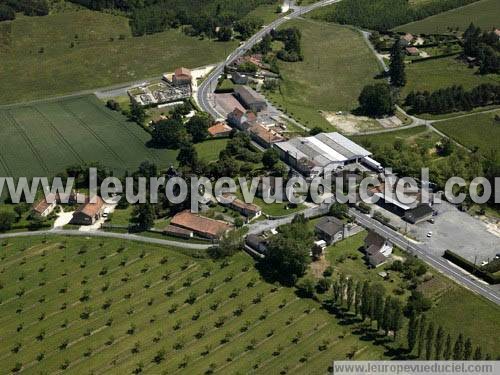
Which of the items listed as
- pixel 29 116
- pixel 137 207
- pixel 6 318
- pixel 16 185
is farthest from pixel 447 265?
pixel 29 116

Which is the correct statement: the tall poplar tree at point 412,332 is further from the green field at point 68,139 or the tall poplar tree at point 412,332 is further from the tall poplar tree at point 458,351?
the green field at point 68,139

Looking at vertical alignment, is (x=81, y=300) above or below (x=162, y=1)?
below

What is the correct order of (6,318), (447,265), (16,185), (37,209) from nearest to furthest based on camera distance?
(6,318)
(447,265)
(37,209)
(16,185)

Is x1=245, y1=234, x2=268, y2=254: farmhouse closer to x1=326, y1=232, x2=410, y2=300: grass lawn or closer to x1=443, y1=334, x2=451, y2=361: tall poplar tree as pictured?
x1=326, y1=232, x2=410, y2=300: grass lawn

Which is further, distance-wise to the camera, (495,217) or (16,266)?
(495,217)

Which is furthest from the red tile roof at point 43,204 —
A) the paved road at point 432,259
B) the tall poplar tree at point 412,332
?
the tall poplar tree at point 412,332

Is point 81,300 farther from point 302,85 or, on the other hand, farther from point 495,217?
point 302,85

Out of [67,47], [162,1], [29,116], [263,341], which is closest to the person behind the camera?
[263,341]

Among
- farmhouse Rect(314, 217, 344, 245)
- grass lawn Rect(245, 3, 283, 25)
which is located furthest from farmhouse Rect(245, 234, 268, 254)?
grass lawn Rect(245, 3, 283, 25)
